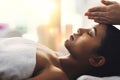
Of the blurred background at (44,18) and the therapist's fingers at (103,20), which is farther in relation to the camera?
the blurred background at (44,18)

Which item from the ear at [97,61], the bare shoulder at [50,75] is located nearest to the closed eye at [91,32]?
the ear at [97,61]

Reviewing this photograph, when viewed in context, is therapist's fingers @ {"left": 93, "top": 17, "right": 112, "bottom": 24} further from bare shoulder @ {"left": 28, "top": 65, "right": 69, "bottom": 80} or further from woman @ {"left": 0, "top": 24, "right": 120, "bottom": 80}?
bare shoulder @ {"left": 28, "top": 65, "right": 69, "bottom": 80}

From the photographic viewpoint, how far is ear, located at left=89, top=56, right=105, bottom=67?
1.25 meters

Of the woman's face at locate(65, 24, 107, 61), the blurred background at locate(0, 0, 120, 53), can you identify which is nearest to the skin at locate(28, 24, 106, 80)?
the woman's face at locate(65, 24, 107, 61)

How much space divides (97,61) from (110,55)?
0.25 ft

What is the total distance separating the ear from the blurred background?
28.6 inches

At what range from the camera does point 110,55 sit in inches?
48.9

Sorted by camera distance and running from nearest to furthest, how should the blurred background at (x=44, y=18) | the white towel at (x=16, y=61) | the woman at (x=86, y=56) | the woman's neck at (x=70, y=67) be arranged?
the white towel at (x=16, y=61), the woman at (x=86, y=56), the woman's neck at (x=70, y=67), the blurred background at (x=44, y=18)

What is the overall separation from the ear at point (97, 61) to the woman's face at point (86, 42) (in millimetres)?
28

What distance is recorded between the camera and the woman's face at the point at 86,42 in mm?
1287

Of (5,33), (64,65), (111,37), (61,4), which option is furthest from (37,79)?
(61,4)

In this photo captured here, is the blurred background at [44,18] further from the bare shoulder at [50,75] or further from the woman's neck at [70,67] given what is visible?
the bare shoulder at [50,75]

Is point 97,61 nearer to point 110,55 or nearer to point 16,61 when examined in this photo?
point 110,55

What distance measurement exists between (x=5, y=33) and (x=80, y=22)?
2.26ft
